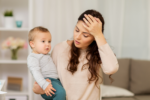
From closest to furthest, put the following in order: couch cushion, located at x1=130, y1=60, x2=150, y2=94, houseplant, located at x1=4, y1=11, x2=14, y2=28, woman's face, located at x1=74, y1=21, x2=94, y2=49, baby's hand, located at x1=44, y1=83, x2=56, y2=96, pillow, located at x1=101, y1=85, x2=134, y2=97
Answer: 1. baby's hand, located at x1=44, y1=83, x2=56, y2=96
2. woman's face, located at x1=74, y1=21, x2=94, y2=49
3. pillow, located at x1=101, y1=85, x2=134, y2=97
4. couch cushion, located at x1=130, y1=60, x2=150, y2=94
5. houseplant, located at x1=4, y1=11, x2=14, y2=28

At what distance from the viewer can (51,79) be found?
1.39 metres

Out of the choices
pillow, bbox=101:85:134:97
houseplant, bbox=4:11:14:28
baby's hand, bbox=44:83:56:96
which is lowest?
pillow, bbox=101:85:134:97

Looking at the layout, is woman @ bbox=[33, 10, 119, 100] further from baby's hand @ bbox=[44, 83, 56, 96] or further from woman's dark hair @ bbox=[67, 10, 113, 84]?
baby's hand @ bbox=[44, 83, 56, 96]

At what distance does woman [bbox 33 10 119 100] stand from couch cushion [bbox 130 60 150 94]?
1.31 meters

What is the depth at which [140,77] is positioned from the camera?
8.71 ft

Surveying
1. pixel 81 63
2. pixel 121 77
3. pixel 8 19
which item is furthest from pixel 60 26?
pixel 81 63

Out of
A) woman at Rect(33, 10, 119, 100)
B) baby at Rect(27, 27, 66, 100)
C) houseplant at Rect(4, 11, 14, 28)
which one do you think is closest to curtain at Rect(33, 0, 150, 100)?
houseplant at Rect(4, 11, 14, 28)

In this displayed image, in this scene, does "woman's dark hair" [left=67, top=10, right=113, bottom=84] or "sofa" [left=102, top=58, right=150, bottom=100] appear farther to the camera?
"sofa" [left=102, top=58, right=150, bottom=100]

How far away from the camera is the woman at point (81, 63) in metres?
1.36

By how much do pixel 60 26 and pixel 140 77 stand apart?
137 cm

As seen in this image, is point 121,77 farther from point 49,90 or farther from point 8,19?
point 8,19

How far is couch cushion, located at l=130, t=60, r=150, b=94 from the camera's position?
262 cm

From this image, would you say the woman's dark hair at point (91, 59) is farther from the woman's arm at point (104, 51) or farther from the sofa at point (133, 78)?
the sofa at point (133, 78)

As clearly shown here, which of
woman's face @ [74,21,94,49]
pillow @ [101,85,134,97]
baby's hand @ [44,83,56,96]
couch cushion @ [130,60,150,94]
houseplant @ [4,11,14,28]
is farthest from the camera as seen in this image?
houseplant @ [4,11,14,28]
